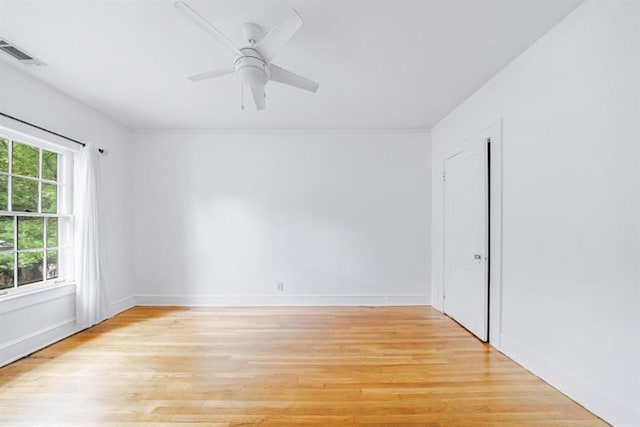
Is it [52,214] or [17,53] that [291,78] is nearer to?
[17,53]

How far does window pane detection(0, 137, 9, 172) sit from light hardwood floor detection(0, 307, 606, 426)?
5.89 ft

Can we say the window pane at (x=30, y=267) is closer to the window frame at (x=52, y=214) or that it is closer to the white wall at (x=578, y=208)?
the window frame at (x=52, y=214)

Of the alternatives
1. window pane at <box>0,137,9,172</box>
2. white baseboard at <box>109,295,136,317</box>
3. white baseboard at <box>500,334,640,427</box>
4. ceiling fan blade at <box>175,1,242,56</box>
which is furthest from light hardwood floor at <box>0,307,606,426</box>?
ceiling fan blade at <box>175,1,242,56</box>

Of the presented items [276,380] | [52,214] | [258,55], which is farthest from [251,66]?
[52,214]

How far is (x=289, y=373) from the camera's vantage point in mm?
2494

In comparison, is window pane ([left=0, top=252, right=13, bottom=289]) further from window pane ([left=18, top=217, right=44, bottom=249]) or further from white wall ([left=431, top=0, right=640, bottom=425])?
white wall ([left=431, top=0, right=640, bottom=425])

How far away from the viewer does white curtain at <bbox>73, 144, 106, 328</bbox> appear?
135 inches

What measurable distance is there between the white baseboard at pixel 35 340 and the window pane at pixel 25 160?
→ 1601 mm

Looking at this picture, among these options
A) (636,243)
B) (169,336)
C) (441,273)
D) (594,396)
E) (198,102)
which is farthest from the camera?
(441,273)

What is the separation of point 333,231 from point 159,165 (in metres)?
2.87

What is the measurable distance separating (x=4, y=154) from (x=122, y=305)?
93.8 inches

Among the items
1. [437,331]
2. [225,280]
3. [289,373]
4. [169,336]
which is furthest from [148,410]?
[437,331]

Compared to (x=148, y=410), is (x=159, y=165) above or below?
above

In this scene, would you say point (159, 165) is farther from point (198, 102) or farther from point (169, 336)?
point (169, 336)
